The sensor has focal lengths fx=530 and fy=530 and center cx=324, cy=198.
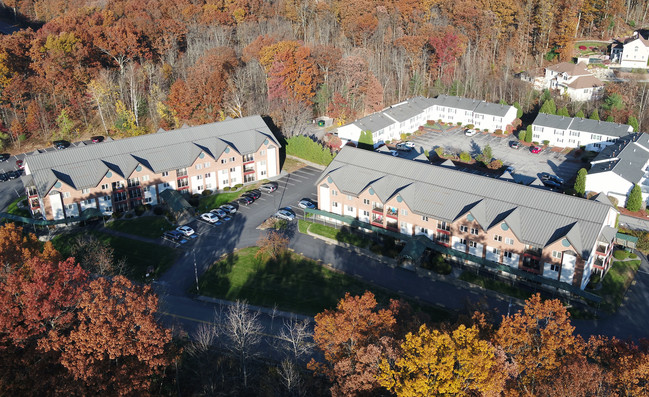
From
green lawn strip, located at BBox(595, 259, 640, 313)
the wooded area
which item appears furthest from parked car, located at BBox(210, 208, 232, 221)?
green lawn strip, located at BBox(595, 259, 640, 313)

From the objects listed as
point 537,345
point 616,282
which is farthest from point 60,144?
point 616,282

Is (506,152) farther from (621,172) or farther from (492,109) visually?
(621,172)

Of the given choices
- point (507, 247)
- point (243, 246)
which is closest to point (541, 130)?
point (507, 247)

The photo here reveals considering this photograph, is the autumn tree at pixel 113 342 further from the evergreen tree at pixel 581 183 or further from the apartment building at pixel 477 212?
the evergreen tree at pixel 581 183

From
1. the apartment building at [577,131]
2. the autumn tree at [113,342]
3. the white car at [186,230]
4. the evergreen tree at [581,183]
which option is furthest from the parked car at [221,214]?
the apartment building at [577,131]

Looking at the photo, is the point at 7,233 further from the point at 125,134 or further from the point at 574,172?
the point at 574,172

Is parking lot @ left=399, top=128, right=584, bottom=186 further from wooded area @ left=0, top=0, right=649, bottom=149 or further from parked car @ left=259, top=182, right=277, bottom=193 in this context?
parked car @ left=259, top=182, right=277, bottom=193
